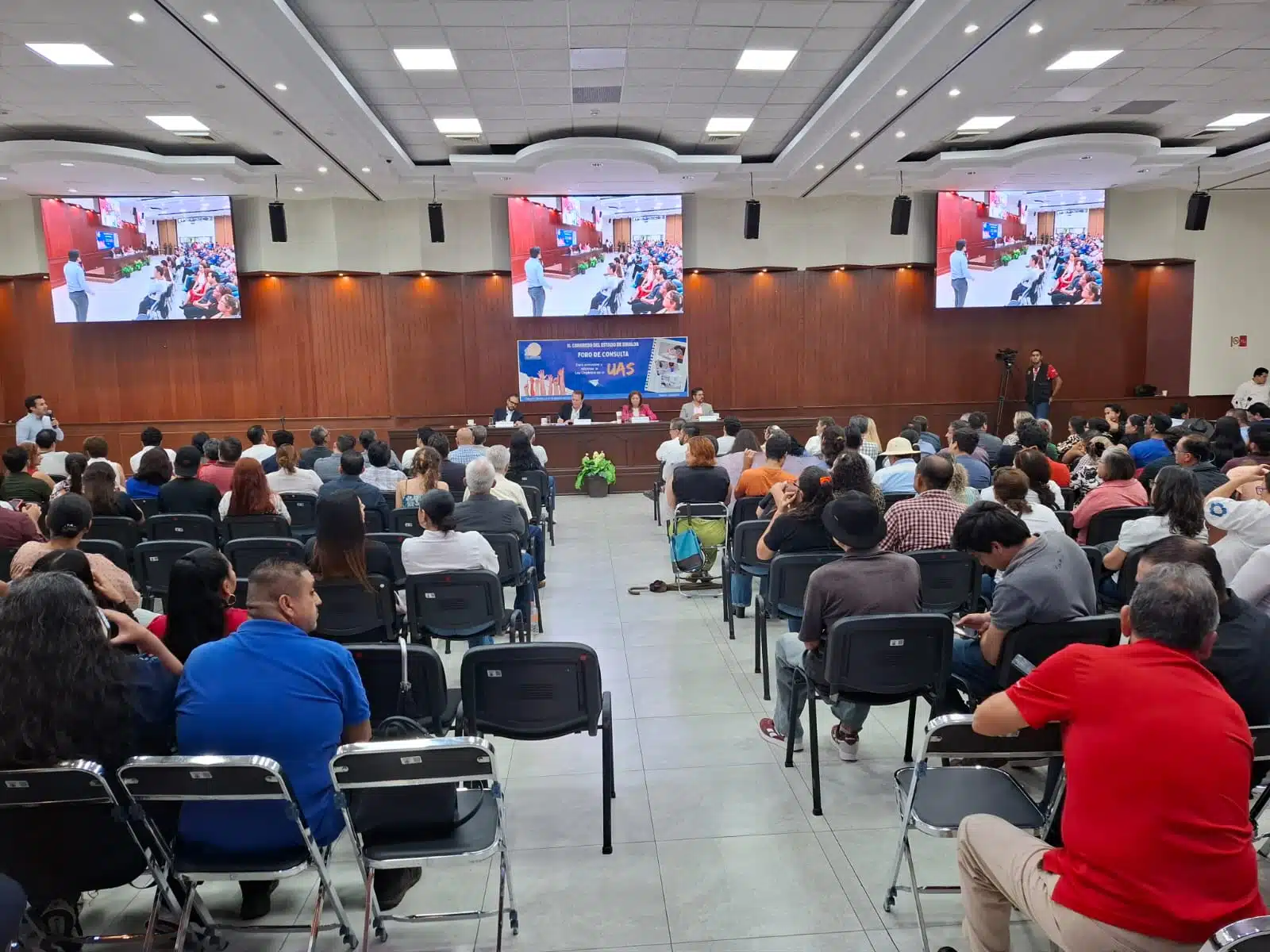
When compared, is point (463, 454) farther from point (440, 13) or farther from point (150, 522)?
point (440, 13)

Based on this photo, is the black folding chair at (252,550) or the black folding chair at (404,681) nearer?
the black folding chair at (404,681)

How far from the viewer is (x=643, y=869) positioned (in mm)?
3100

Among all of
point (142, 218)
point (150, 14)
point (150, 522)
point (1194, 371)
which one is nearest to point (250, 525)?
point (150, 522)

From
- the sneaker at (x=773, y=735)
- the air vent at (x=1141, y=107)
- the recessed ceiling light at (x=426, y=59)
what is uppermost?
the recessed ceiling light at (x=426, y=59)

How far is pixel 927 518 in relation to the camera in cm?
461

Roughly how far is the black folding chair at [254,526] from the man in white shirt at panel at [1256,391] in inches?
542

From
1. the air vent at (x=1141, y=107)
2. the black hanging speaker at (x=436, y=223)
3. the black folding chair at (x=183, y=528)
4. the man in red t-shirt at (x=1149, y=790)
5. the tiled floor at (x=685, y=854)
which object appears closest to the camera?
the man in red t-shirt at (x=1149, y=790)

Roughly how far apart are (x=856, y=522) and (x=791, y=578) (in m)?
1.07

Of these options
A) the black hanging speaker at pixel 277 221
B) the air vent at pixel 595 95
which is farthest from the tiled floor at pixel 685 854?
the black hanging speaker at pixel 277 221

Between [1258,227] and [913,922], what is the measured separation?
15.5m

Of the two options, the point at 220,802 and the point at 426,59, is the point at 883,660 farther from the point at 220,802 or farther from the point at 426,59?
the point at 426,59

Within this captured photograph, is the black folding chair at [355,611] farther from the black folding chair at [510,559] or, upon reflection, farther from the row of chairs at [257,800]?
the row of chairs at [257,800]

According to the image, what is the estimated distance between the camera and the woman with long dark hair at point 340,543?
3.91 m

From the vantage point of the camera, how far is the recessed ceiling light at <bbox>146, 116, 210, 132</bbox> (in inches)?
369
